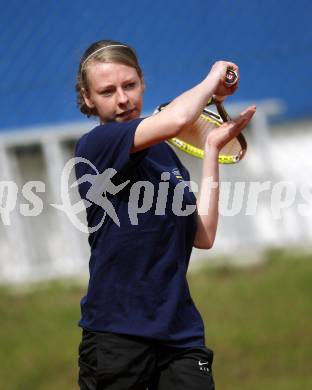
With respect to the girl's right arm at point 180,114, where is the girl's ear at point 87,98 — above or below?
above

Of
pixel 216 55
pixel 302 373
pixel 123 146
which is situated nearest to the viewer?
pixel 123 146

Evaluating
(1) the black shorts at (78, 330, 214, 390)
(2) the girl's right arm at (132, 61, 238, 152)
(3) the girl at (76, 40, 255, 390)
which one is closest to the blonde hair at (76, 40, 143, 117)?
(3) the girl at (76, 40, 255, 390)

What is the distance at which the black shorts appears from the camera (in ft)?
10.3

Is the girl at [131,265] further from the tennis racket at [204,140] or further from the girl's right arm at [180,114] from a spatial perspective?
the tennis racket at [204,140]

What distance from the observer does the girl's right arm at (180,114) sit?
9.68ft

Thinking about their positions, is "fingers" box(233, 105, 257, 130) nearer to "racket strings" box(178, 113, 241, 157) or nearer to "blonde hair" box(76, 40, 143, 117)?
"racket strings" box(178, 113, 241, 157)

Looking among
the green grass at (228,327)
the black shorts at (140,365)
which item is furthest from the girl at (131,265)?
the green grass at (228,327)

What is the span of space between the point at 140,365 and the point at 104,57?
1055 mm

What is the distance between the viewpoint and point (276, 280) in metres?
10.4

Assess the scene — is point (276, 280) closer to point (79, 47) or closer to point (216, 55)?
point (216, 55)

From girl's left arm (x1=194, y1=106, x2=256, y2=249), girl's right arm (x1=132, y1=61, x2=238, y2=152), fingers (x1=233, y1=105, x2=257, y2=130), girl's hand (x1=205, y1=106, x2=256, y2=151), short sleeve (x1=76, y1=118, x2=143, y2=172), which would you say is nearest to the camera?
girl's right arm (x1=132, y1=61, x2=238, y2=152)

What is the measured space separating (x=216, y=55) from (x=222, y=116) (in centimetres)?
916

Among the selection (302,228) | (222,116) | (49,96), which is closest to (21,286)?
(49,96)

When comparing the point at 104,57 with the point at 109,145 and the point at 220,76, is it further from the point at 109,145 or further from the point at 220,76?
the point at 220,76
